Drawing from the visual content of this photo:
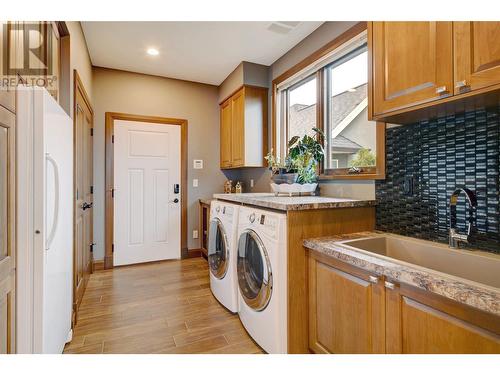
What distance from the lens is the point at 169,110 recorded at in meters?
3.76

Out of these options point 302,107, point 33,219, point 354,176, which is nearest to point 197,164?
point 302,107

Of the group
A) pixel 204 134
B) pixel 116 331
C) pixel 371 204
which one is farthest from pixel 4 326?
pixel 204 134

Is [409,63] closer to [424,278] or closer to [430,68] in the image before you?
[430,68]

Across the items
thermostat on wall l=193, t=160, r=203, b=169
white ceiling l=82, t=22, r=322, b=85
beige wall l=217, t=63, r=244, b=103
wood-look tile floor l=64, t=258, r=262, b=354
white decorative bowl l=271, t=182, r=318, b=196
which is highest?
white ceiling l=82, t=22, r=322, b=85

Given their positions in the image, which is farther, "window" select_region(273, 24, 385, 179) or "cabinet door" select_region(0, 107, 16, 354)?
"window" select_region(273, 24, 385, 179)

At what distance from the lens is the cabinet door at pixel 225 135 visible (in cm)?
372

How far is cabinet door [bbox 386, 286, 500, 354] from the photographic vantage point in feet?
2.81

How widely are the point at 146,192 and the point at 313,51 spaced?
2685 millimetres

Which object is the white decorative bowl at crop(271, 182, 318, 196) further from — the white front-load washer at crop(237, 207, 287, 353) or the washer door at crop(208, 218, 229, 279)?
the washer door at crop(208, 218, 229, 279)

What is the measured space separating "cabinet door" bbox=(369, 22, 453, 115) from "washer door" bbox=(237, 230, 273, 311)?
1107 millimetres

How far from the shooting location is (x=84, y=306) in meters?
2.39

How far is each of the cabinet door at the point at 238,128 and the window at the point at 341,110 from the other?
2.00 feet

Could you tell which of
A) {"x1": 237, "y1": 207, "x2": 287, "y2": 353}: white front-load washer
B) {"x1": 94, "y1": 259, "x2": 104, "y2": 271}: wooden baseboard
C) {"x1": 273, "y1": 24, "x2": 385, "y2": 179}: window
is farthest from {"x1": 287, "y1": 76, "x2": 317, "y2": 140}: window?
{"x1": 94, "y1": 259, "x2": 104, "y2": 271}: wooden baseboard
